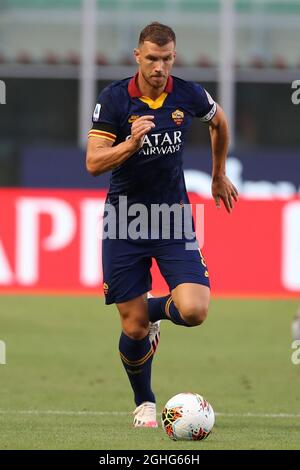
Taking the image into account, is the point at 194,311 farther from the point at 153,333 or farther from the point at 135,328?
the point at 153,333

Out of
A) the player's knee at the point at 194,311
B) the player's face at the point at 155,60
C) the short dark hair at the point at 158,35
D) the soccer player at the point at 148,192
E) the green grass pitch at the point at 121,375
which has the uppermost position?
the short dark hair at the point at 158,35

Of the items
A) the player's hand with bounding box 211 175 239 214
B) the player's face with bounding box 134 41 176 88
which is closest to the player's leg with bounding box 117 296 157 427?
the player's hand with bounding box 211 175 239 214

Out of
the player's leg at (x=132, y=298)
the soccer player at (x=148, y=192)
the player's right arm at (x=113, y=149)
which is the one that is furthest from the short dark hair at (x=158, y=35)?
the player's leg at (x=132, y=298)

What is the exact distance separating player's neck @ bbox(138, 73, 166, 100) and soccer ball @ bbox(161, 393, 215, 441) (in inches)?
75.8

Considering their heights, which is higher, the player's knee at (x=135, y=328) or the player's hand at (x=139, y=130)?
the player's hand at (x=139, y=130)

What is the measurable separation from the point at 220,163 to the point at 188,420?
2098 millimetres

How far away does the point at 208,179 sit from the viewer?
1773 centimetres

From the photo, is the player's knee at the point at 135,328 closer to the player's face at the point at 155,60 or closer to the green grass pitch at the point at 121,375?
the green grass pitch at the point at 121,375

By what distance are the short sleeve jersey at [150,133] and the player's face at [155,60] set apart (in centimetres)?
18

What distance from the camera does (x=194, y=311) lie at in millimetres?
8000

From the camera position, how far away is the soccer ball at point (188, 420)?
746 centimetres

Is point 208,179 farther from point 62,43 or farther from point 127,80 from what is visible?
point 127,80

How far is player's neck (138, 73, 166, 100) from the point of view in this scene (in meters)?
8.18

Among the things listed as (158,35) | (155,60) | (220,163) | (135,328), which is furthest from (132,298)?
(158,35)
